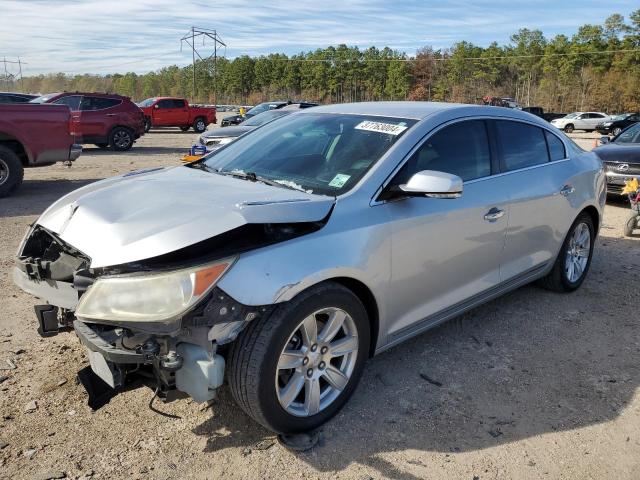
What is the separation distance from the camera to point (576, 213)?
4.83 metres

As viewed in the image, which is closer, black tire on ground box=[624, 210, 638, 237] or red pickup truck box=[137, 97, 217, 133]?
black tire on ground box=[624, 210, 638, 237]

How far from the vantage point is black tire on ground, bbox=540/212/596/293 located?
4.86 meters

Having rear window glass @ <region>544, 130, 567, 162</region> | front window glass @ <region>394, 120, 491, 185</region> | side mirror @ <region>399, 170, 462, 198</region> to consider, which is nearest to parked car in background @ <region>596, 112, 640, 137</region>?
rear window glass @ <region>544, 130, 567, 162</region>

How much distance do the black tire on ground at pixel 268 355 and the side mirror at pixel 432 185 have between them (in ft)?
2.34

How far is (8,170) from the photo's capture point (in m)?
9.24

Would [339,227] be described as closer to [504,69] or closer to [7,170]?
[7,170]

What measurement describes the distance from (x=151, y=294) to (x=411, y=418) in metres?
1.61

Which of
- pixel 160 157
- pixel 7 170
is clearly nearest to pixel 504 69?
pixel 160 157

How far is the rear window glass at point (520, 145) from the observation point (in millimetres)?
4141

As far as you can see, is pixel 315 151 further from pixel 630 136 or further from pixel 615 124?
pixel 615 124

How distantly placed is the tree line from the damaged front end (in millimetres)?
62968

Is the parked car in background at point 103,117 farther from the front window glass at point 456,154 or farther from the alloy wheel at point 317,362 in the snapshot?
the alloy wheel at point 317,362

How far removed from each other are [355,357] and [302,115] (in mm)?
2041

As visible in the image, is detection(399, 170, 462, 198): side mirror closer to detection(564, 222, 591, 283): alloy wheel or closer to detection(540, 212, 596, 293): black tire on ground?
detection(540, 212, 596, 293): black tire on ground
